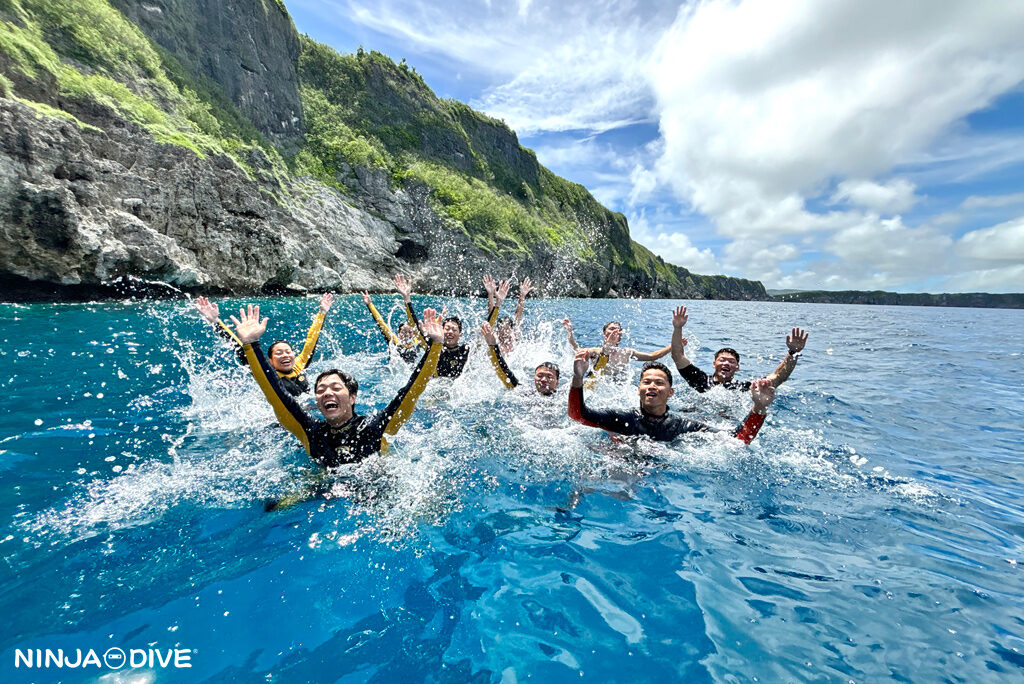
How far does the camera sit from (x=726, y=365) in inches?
323

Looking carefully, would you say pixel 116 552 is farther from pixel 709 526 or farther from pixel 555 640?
pixel 709 526

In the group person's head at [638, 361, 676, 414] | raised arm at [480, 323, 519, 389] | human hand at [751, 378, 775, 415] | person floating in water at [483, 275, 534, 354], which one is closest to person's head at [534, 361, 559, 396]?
raised arm at [480, 323, 519, 389]

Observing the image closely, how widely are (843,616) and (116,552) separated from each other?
571cm

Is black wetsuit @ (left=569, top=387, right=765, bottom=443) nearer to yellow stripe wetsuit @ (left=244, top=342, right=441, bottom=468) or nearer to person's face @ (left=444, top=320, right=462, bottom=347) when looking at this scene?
yellow stripe wetsuit @ (left=244, top=342, right=441, bottom=468)

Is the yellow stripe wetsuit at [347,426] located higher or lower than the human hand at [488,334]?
lower

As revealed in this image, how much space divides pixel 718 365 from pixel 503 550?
6.05m

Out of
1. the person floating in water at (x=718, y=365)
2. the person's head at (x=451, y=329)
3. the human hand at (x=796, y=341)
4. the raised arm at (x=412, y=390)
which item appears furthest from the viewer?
the person's head at (x=451, y=329)

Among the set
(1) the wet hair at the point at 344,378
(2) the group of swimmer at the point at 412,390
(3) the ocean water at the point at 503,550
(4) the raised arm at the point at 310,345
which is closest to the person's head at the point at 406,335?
(4) the raised arm at the point at 310,345

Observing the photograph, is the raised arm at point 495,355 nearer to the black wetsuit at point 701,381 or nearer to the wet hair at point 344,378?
the wet hair at point 344,378

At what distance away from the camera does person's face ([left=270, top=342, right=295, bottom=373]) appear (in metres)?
7.27

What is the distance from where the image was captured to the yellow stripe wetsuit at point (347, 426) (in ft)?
15.3

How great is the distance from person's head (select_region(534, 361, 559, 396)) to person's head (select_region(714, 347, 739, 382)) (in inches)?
130

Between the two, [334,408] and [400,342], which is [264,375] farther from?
[400,342]

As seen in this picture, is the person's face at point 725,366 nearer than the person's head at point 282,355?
No
